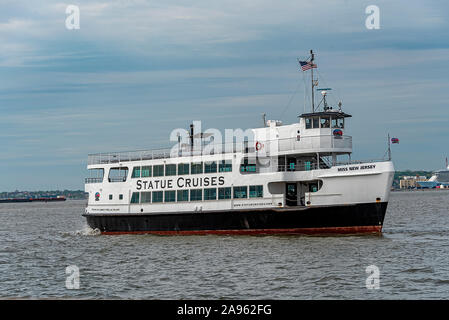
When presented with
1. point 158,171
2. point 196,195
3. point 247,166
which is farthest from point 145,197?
point 247,166

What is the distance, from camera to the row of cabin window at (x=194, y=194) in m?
33.5

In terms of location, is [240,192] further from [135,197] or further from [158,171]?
[135,197]

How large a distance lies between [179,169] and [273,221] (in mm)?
8267

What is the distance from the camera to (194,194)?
1398 inches

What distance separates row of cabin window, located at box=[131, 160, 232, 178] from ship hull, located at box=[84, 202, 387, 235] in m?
2.94

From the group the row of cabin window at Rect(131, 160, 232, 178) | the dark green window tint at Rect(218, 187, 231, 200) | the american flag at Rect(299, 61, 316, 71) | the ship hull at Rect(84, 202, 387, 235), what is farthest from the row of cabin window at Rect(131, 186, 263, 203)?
the american flag at Rect(299, 61, 316, 71)

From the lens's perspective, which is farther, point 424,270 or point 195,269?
point 195,269

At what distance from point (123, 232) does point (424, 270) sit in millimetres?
23050

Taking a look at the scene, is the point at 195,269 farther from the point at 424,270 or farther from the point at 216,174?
the point at 216,174

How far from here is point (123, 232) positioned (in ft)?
126

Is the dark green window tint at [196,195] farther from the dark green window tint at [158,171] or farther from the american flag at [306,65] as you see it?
the american flag at [306,65]

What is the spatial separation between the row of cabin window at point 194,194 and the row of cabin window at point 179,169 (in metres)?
1.27
